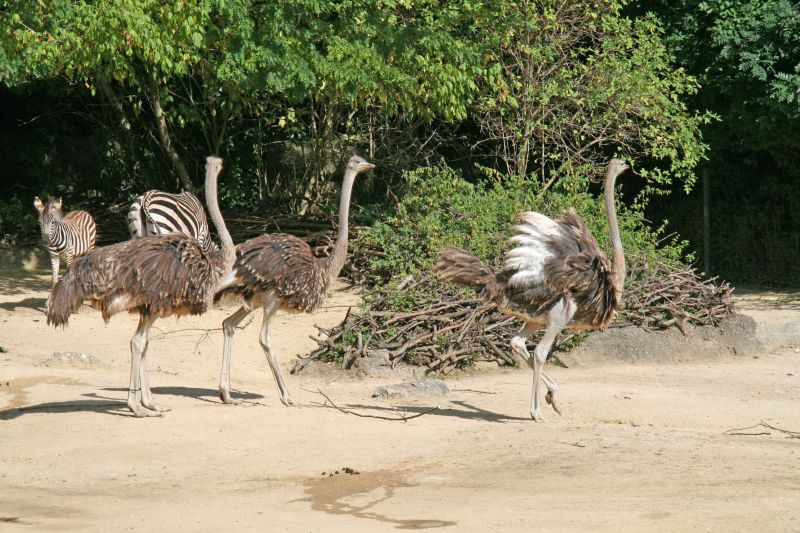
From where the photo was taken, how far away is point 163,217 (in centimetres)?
1388

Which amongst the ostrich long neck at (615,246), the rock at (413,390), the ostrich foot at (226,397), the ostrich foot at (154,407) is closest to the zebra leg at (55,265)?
the ostrich foot at (226,397)

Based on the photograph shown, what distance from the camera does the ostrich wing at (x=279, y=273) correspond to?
984 centimetres

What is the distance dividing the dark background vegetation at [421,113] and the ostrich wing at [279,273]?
393 cm

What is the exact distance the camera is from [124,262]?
895cm

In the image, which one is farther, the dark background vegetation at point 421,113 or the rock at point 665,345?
the dark background vegetation at point 421,113

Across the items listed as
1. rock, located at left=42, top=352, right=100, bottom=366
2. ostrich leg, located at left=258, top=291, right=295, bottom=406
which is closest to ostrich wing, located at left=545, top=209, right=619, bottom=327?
ostrich leg, located at left=258, top=291, right=295, bottom=406

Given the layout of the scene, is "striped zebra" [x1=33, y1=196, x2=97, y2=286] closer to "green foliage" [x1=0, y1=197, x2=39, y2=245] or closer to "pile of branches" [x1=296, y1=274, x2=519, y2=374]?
"green foliage" [x1=0, y1=197, x2=39, y2=245]

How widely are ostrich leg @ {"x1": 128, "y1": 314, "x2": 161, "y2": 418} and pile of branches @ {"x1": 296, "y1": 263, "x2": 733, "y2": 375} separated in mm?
3016

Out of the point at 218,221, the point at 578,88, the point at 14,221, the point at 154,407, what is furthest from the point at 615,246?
the point at 14,221

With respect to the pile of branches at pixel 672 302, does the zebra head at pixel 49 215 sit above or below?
above

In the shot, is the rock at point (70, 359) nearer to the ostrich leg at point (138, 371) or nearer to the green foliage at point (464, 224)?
the ostrich leg at point (138, 371)

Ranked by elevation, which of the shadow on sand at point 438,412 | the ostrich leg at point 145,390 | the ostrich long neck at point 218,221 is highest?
the ostrich long neck at point 218,221

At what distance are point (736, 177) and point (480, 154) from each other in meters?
4.46

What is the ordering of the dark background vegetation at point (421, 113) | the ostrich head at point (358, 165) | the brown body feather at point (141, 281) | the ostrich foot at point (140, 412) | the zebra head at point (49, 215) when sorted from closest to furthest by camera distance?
the brown body feather at point (141, 281), the ostrich foot at point (140, 412), the ostrich head at point (358, 165), the dark background vegetation at point (421, 113), the zebra head at point (49, 215)
